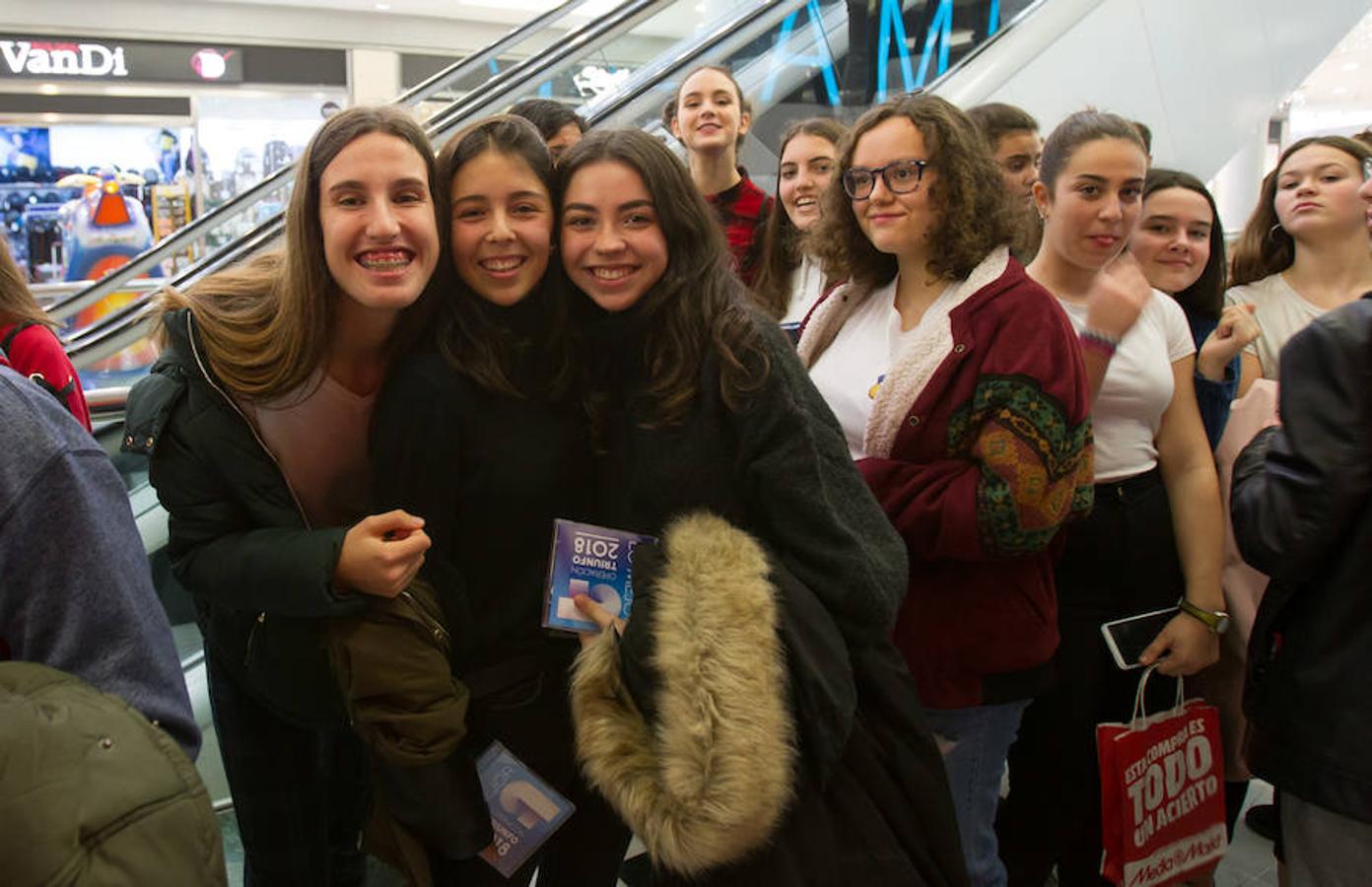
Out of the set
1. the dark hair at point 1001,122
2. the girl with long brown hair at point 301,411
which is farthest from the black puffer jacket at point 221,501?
the dark hair at point 1001,122

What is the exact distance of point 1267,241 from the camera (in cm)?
288

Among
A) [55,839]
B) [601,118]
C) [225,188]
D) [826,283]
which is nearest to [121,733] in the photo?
[55,839]

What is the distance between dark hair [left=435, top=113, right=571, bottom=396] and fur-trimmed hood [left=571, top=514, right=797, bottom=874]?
1.33 feet

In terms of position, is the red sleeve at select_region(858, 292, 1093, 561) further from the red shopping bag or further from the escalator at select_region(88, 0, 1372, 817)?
the escalator at select_region(88, 0, 1372, 817)

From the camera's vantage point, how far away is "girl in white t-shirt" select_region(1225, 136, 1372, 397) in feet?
8.82

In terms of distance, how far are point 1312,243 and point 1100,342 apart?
1.22 metres

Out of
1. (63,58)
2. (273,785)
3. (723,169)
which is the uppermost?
(63,58)

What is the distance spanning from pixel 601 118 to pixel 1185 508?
3209mm

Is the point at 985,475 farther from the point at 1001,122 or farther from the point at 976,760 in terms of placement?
the point at 1001,122

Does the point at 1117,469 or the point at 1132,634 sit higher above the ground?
the point at 1117,469

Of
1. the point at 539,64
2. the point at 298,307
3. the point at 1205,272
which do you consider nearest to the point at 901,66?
the point at 539,64

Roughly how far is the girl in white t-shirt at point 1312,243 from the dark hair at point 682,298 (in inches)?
67.7

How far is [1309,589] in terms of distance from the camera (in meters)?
1.60

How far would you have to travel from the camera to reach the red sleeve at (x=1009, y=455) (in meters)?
1.74
